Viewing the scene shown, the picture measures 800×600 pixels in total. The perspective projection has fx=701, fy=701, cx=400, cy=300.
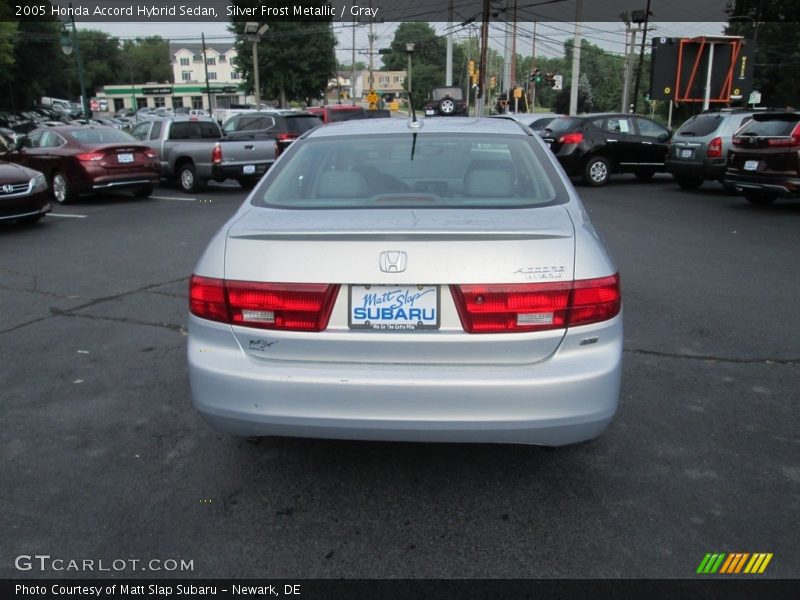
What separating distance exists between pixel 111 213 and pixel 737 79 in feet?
70.5

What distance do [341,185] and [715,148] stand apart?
1273 cm

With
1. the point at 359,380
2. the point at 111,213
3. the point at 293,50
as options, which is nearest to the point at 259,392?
the point at 359,380

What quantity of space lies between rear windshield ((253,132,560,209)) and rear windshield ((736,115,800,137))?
31.7 feet

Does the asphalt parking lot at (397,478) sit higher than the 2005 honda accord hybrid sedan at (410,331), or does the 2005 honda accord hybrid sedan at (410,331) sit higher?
the 2005 honda accord hybrid sedan at (410,331)

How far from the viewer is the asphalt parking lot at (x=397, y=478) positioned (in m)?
2.80

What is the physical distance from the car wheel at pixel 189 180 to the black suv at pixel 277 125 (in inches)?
55.8

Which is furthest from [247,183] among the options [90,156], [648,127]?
[648,127]

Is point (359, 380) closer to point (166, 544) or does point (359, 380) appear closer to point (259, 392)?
point (259, 392)

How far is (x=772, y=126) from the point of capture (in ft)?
38.6

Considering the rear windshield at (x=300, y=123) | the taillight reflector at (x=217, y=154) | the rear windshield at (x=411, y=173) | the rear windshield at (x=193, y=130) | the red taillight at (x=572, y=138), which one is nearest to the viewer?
the rear windshield at (x=411, y=173)

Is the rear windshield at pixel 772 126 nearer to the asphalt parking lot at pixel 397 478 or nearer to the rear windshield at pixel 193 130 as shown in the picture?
the asphalt parking lot at pixel 397 478

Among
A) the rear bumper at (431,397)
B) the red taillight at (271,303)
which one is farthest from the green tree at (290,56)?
the rear bumper at (431,397)

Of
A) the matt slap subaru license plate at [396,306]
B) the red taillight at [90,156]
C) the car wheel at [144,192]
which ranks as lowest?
the car wheel at [144,192]

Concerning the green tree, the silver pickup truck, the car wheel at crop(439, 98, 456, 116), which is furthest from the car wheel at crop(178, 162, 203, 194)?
the green tree
